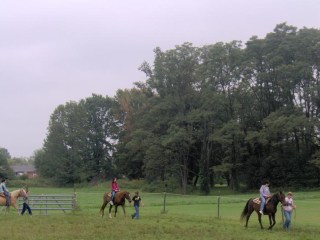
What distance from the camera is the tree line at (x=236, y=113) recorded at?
62.0 meters

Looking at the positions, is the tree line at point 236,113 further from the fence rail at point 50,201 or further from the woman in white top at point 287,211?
the woman in white top at point 287,211

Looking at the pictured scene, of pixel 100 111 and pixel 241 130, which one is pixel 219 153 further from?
pixel 100 111

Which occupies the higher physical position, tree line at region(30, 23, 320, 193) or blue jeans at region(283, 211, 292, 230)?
tree line at region(30, 23, 320, 193)

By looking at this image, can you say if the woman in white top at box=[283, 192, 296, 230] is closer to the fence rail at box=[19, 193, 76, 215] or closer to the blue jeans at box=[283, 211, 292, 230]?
the blue jeans at box=[283, 211, 292, 230]

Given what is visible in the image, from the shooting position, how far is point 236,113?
6856 cm

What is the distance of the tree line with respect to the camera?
6200 cm

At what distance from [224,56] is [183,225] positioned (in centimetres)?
5016

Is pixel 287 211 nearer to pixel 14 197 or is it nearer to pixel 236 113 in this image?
pixel 14 197

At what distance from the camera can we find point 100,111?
4021 inches

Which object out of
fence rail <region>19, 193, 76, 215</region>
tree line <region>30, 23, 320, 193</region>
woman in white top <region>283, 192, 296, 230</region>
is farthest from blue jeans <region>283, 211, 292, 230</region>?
tree line <region>30, 23, 320, 193</region>


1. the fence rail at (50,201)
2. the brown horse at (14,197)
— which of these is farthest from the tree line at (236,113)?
the brown horse at (14,197)

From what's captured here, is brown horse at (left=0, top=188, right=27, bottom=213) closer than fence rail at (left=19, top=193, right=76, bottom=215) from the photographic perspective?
Yes

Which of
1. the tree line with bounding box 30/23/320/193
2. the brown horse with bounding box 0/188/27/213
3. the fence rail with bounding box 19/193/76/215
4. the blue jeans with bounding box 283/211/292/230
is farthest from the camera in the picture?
the tree line with bounding box 30/23/320/193

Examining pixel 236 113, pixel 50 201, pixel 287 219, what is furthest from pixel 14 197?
pixel 236 113
